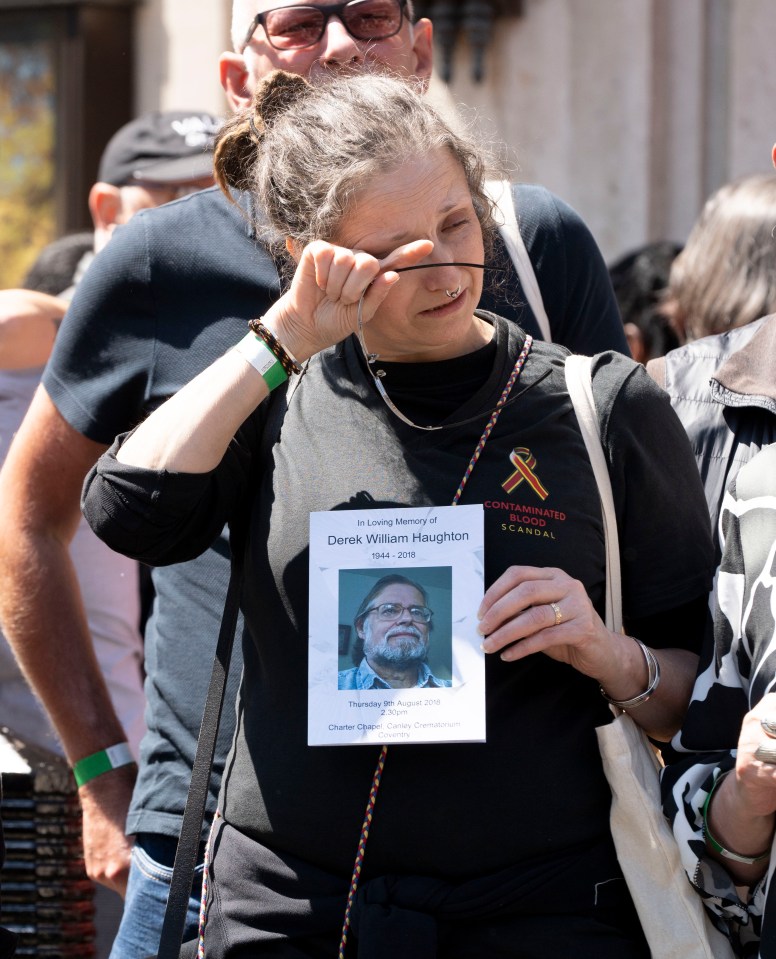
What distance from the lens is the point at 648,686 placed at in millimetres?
1996

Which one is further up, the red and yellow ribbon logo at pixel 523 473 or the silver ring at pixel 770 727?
the red and yellow ribbon logo at pixel 523 473

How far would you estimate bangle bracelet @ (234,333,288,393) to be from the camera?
2.04m

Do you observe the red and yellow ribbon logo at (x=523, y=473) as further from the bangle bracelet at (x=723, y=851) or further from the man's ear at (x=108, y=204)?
the man's ear at (x=108, y=204)

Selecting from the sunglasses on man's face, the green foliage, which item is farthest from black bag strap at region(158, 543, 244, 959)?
the green foliage

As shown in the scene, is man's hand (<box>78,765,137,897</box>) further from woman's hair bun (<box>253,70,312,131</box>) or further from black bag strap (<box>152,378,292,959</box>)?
woman's hair bun (<box>253,70,312,131</box>)

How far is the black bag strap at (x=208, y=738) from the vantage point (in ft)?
6.66

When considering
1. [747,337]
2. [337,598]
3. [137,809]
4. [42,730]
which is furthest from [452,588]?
[42,730]

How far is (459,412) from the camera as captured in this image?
2053 millimetres

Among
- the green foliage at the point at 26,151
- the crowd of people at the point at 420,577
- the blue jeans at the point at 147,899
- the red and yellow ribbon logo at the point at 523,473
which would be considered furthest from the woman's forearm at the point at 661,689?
the green foliage at the point at 26,151

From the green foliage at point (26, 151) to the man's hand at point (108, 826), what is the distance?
4349 mm

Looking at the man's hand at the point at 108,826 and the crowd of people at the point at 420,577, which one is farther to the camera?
the man's hand at the point at 108,826

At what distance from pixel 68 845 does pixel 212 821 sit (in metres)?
0.85

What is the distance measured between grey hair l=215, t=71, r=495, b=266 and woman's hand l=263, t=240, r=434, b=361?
0.09 metres

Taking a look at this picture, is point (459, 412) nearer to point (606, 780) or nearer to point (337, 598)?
point (337, 598)
